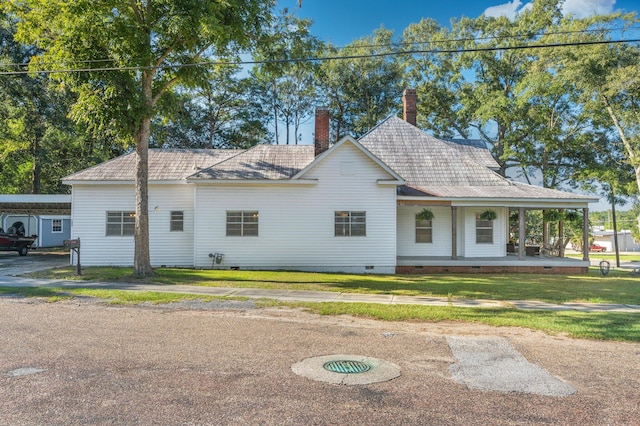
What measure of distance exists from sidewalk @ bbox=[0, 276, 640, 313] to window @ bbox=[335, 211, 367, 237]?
6269 mm

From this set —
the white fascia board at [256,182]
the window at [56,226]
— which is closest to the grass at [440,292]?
the white fascia board at [256,182]

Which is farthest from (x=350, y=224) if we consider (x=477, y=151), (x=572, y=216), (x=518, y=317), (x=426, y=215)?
(x=572, y=216)

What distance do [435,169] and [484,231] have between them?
3.84 metres

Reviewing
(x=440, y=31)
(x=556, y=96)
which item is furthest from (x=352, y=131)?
(x=556, y=96)

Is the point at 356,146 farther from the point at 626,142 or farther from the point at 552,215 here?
the point at 626,142

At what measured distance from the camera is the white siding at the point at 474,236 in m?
20.6

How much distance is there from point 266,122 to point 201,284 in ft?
104

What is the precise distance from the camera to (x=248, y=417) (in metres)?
4.36

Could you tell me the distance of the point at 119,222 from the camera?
19766 mm

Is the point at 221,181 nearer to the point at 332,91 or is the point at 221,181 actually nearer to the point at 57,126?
the point at 57,126

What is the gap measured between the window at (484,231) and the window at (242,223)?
1024 centimetres

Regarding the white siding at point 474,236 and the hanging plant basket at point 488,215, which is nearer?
the hanging plant basket at point 488,215

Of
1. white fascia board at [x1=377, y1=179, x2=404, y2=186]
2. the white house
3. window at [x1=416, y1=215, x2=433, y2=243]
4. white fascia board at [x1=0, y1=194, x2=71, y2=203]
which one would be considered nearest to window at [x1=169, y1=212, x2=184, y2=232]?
the white house

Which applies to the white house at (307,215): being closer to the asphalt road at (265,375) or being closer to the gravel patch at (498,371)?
the asphalt road at (265,375)
